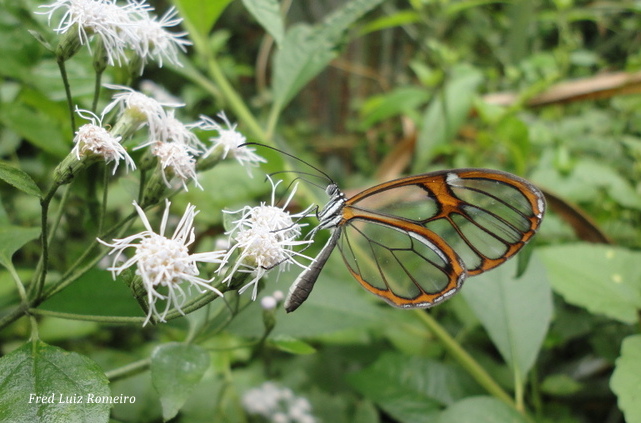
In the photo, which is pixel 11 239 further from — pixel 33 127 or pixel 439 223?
pixel 439 223

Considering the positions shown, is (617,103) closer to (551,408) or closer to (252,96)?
(551,408)

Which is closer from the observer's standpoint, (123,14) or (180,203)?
(123,14)

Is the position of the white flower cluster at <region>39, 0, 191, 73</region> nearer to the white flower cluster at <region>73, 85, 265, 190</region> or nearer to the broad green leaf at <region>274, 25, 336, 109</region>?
the white flower cluster at <region>73, 85, 265, 190</region>

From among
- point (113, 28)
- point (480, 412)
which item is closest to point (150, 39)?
point (113, 28)

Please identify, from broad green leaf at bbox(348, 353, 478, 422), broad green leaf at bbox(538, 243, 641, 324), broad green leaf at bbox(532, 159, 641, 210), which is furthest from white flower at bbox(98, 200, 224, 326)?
broad green leaf at bbox(532, 159, 641, 210)

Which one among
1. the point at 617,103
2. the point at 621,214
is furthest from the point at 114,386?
the point at 617,103

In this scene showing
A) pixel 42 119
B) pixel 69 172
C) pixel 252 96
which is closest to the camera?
pixel 69 172
